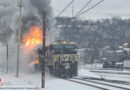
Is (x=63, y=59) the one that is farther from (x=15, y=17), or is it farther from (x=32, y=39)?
(x=15, y=17)

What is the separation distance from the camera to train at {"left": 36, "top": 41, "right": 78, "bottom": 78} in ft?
92.1

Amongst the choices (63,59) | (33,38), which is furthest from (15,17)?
(63,59)

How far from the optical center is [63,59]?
28203 mm

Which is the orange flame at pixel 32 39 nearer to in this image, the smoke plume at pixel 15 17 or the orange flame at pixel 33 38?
the orange flame at pixel 33 38

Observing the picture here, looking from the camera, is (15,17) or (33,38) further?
(15,17)

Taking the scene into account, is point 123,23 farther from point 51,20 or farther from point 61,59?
A: point 61,59

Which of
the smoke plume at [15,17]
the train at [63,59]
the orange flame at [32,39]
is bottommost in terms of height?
the train at [63,59]

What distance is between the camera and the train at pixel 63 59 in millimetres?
28062

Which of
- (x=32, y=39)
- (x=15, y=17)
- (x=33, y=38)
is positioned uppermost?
(x=15, y=17)

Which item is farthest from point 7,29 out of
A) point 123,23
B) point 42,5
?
point 123,23

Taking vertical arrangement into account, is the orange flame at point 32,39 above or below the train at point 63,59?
above

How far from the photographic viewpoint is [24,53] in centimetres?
4075

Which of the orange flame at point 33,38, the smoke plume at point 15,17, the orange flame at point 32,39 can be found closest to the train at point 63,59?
the orange flame at point 32,39

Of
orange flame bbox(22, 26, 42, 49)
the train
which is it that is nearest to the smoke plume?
orange flame bbox(22, 26, 42, 49)
